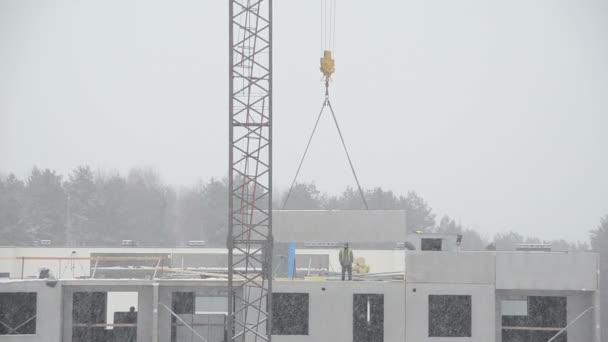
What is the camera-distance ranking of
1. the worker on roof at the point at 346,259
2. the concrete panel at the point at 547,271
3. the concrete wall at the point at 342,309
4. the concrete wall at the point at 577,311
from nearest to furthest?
the concrete panel at the point at 547,271 → the concrete wall at the point at 342,309 → the concrete wall at the point at 577,311 → the worker on roof at the point at 346,259

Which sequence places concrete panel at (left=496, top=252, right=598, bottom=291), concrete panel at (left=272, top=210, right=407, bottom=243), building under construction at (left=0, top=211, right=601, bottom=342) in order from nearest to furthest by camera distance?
concrete panel at (left=496, top=252, right=598, bottom=291), building under construction at (left=0, top=211, right=601, bottom=342), concrete panel at (left=272, top=210, right=407, bottom=243)

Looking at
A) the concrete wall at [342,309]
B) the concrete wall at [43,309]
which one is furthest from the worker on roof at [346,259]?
the concrete wall at [43,309]

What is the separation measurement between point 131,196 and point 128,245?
76.5m

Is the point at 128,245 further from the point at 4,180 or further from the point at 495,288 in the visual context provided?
the point at 4,180

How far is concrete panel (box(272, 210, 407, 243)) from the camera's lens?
151 feet

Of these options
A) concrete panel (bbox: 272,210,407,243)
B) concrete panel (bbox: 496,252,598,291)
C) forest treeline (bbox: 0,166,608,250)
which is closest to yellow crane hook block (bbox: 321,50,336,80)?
concrete panel (bbox: 272,210,407,243)

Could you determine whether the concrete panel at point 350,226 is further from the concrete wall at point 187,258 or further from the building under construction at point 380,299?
the concrete wall at point 187,258

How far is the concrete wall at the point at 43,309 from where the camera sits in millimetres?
44625

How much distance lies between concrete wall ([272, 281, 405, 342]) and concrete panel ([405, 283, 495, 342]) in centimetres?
40

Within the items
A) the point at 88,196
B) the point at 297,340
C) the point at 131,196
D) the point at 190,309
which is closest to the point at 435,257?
the point at 297,340

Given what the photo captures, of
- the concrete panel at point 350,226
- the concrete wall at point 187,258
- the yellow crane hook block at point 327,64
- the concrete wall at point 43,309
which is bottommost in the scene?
the concrete wall at point 43,309

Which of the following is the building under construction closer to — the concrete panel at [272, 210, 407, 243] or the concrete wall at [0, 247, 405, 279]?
the concrete panel at [272, 210, 407, 243]

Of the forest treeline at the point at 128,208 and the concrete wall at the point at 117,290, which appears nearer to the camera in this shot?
the concrete wall at the point at 117,290

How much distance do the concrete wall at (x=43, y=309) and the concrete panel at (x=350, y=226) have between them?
11.2 meters
